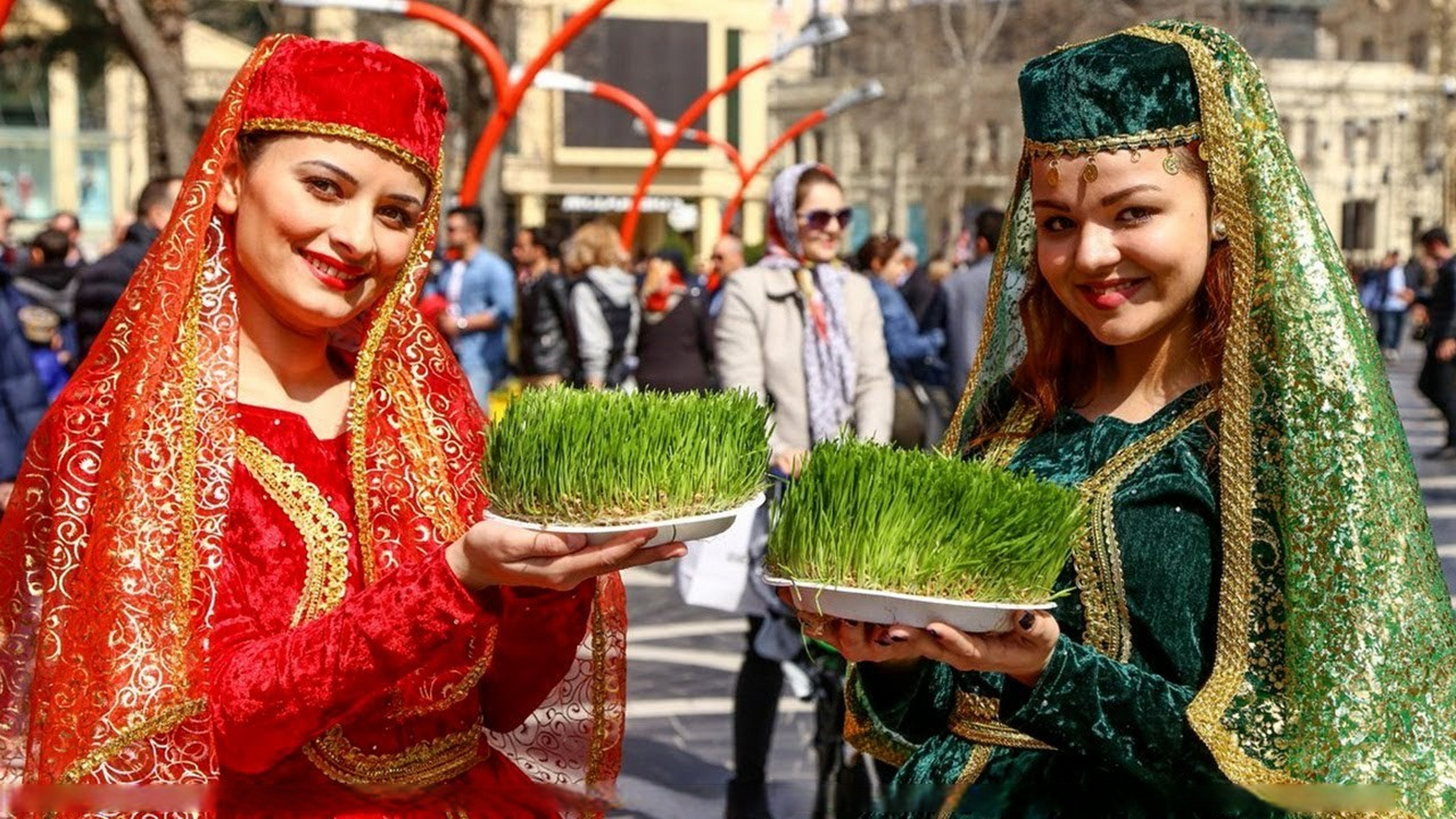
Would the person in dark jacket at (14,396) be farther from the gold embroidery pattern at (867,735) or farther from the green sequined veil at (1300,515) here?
the green sequined veil at (1300,515)

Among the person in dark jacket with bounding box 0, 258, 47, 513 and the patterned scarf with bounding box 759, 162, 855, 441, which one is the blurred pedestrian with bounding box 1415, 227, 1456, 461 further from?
the person in dark jacket with bounding box 0, 258, 47, 513

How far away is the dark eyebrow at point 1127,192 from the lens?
7.79 ft

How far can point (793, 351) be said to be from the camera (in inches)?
246

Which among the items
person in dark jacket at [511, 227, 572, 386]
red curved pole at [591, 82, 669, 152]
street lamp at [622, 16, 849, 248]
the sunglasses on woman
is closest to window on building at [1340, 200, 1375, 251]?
red curved pole at [591, 82, 669, 152]

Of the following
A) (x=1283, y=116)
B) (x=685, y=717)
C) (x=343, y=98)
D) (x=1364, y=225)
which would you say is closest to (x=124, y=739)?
(x=343, y=98)

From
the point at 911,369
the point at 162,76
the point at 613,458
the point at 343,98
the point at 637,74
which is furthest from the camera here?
the point at 637,74

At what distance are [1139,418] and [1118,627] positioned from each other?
32 cm

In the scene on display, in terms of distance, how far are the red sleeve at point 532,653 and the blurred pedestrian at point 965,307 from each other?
692 centimetres

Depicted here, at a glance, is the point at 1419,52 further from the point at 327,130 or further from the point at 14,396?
the point at 327,130

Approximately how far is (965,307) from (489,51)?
5290 millimetres

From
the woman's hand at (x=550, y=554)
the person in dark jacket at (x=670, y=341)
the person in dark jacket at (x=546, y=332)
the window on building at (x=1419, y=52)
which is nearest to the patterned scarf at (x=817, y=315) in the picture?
the woman's hand at (x=550, y=554)

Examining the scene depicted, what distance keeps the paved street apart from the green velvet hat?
2286 millimetres

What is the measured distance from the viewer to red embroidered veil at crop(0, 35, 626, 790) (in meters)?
2.33

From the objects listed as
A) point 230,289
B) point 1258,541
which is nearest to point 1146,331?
point 1258,541
